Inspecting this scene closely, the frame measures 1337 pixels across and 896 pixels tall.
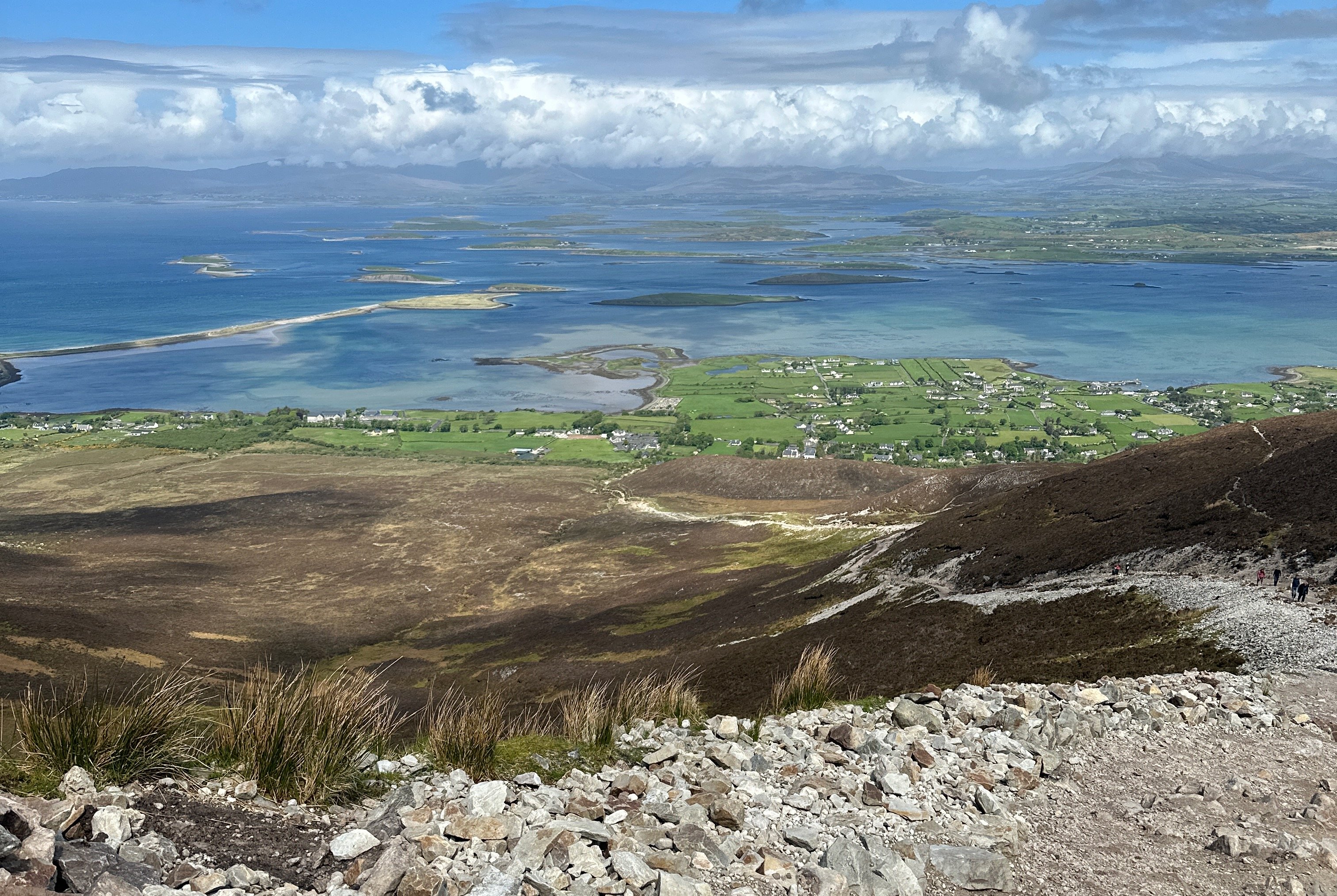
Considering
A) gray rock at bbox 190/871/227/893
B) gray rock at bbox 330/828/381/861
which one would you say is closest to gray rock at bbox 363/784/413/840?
gray rock at bbox 330/828/381/861

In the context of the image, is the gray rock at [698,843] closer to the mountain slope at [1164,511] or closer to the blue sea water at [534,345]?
the mountain slope at [1164,511]

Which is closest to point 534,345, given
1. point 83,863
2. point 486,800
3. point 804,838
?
point 486,800

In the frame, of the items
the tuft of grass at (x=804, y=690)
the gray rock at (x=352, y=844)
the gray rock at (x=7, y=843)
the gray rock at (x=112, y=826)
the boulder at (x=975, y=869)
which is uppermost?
the gray rock at (x=7, y=843)

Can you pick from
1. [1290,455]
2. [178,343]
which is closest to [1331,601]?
[1290,455]

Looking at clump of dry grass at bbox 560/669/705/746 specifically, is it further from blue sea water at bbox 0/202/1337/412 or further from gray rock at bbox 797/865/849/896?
blue sea water at bbox 0/202/1337/412

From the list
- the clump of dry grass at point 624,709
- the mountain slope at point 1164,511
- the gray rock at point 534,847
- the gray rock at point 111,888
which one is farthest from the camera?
the mountain slope at point 1164,511

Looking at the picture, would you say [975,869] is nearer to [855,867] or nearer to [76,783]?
[855,867]

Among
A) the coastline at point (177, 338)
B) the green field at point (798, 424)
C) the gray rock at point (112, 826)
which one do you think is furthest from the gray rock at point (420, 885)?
the coastline at point (177, 338)

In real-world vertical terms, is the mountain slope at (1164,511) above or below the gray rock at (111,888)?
below
